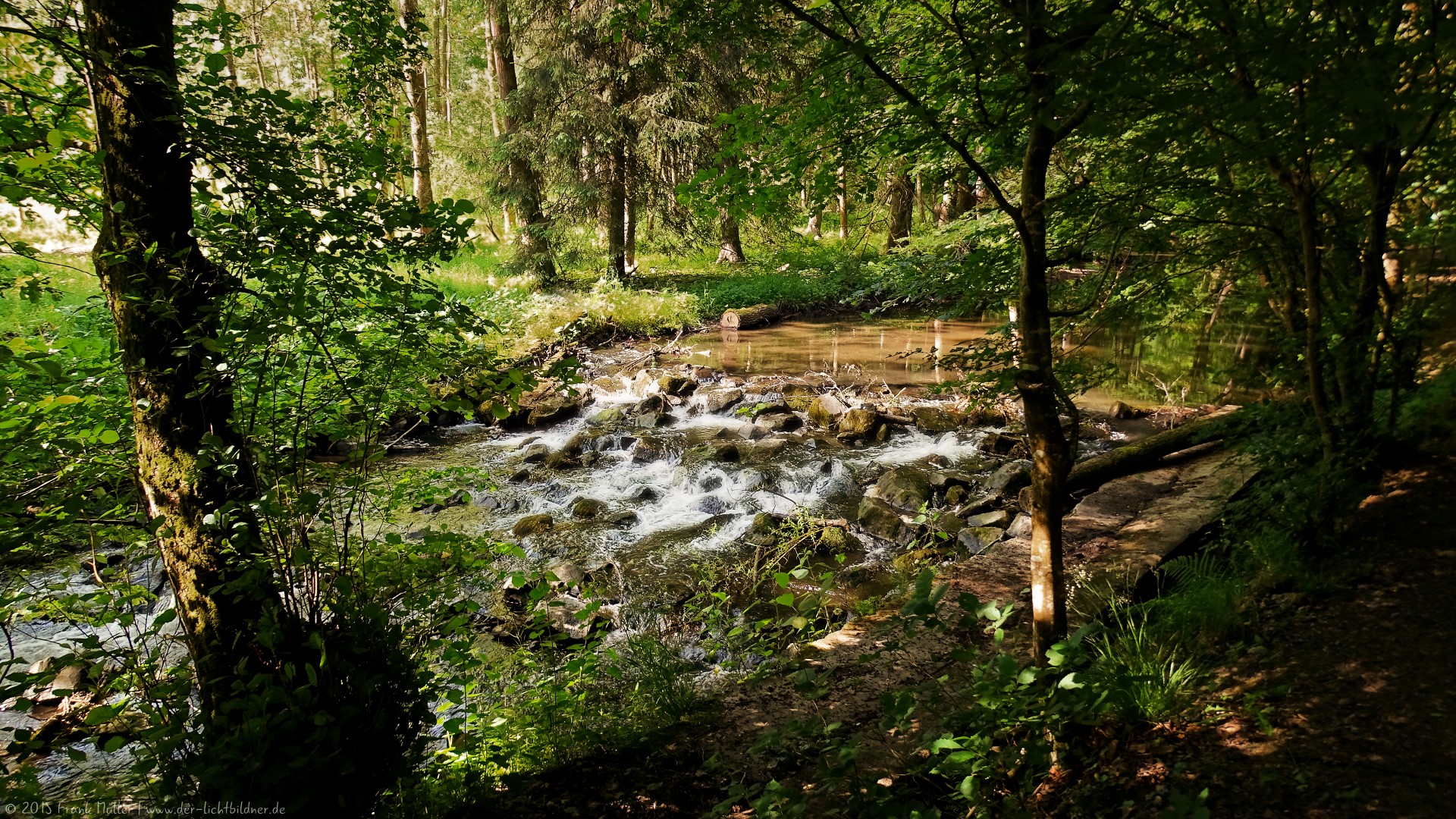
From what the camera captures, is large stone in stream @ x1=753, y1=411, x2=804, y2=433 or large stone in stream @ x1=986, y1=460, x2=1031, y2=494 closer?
large stone in stream @ x1=986, y1=460, x2=1031, y2=494

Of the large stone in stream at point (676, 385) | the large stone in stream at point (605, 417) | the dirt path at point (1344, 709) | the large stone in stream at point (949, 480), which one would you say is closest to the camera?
the dirt path at point (1344, 709)

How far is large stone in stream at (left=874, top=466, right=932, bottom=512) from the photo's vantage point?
7551mm

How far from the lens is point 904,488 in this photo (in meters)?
7.71

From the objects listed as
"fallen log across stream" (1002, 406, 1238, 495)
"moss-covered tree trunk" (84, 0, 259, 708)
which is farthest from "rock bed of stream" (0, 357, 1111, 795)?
"moss-covered tree trunk" (84, 0, 259, 708)

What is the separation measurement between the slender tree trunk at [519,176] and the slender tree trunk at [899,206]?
9400 mm

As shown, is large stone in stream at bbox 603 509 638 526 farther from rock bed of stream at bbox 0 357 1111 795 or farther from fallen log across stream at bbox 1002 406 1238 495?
fallen log across stream at bbox 1002 406 1238 495

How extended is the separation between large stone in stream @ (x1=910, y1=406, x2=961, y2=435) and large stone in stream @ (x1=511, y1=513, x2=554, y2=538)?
563 centimetres

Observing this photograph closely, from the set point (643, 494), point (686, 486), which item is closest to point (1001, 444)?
point (686, 486)

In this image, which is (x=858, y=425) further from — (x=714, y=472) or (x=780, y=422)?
(x=714, y=472)

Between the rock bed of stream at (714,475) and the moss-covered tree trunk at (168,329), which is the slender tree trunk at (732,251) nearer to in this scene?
the rock bed of stream at (714,475)

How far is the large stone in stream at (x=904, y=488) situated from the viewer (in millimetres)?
7551

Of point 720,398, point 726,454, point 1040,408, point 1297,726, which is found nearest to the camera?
point 1297,726

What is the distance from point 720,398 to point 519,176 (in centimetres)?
1075

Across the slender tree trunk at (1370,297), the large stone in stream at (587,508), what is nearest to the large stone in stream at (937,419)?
the large stone in stream at (587,508)
